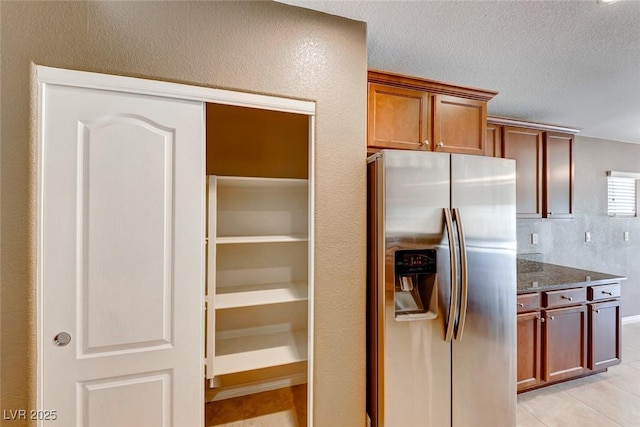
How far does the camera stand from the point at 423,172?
5.01ft

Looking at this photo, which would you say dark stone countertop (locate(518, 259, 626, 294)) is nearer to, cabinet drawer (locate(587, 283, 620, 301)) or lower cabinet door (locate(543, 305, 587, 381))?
cabinet drawer (locate(587, 283, 620, 301))

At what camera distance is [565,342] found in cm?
238

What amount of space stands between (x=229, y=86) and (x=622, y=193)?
17.6ft

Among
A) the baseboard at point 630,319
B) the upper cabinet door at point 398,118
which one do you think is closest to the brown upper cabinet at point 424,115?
the upper cabinet door at point 398,118

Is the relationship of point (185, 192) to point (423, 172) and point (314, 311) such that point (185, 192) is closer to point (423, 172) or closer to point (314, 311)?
point (314, 311)

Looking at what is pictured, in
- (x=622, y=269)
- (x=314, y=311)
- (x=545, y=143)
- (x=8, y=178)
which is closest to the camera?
(x=8, y=178)

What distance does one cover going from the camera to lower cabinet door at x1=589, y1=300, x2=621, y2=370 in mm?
2461

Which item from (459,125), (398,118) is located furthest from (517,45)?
(398,118)

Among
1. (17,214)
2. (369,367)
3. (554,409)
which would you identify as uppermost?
(17,214)

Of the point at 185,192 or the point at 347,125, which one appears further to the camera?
the point at 347,125

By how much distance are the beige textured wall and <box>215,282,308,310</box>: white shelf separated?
390 millimetres

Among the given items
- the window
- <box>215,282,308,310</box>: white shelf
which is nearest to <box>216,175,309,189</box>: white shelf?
<box>215,282,308,310</box>: white shelf

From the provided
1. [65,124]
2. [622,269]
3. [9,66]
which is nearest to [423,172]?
[65,124]

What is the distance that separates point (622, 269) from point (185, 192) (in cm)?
552
